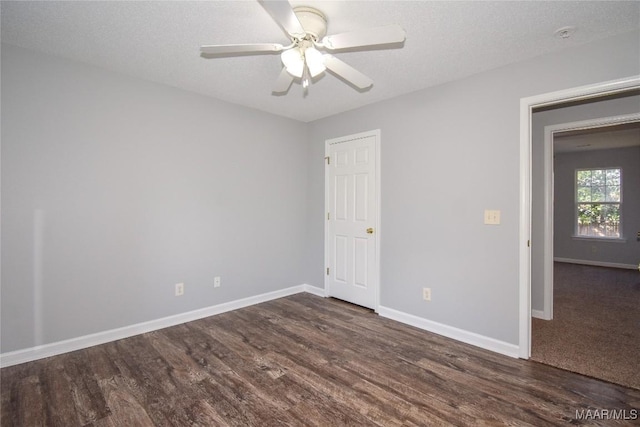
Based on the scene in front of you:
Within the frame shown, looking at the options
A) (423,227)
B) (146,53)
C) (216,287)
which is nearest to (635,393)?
(423,227)

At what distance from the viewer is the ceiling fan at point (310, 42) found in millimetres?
1543

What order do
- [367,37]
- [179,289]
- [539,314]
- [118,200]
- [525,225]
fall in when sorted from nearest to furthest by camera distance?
[367,37], [525,225], [118,200], [179,289], [539,314]

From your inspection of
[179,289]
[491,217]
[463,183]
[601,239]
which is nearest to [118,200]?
[179,289]

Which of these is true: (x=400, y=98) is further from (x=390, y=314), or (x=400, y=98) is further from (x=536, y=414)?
(x=536, y=414)

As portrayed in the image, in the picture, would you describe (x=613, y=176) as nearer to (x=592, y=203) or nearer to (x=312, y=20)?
(x=592, y=203)

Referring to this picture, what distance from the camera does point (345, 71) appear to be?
2031 mm

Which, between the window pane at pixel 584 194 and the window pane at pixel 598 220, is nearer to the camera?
the window pane at pixel 598 220

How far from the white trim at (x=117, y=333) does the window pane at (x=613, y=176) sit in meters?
7.37

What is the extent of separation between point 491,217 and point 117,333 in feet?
11.7

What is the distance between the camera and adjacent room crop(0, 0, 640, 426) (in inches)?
74.1

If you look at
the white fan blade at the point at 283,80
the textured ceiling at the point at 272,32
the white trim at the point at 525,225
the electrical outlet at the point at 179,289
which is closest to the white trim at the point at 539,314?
the white trim at the point at 525,225

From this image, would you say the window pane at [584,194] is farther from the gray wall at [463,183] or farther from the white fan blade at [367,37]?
the white fan blade at [367,37]

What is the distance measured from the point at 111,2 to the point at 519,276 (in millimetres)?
3500

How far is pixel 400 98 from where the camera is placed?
10.7 feet
